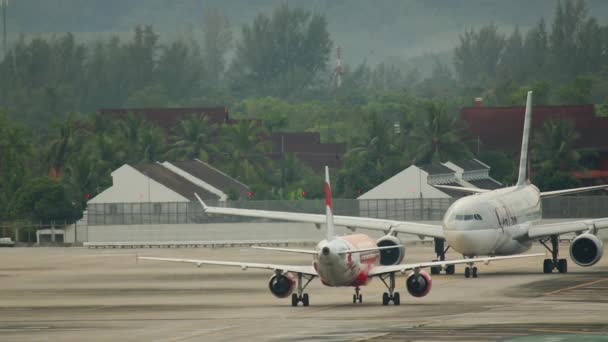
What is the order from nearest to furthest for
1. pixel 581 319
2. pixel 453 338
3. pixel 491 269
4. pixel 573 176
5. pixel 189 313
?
pixel 453 338, pixel 581 319, pixel 189 313, pixel 491 269, pixel 573 176

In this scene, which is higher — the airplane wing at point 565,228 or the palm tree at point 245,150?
the palm tree at point 245,150

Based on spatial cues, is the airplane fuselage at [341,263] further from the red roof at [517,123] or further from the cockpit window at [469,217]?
the red roof at [517,123]

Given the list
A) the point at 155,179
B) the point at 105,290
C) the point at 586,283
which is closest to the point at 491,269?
the point at 586,283

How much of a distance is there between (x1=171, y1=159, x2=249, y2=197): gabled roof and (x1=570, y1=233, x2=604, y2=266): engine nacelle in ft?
216

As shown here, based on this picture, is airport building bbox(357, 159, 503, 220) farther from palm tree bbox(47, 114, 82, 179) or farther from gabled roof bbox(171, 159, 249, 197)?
palm tree bbox(47, 114, 82, 179)

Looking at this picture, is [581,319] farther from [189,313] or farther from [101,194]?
[101,194]

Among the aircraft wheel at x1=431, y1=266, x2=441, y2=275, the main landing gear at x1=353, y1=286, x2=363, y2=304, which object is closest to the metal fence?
the aircraft wheel at x1=431, y1=266, x2=441, y2=275

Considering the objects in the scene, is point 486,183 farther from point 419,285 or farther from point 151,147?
point 419,285

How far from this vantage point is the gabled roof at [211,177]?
134m

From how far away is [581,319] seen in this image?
4888 cm

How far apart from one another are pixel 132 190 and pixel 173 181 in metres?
4.07

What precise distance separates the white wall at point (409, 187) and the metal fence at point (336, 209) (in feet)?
50.8

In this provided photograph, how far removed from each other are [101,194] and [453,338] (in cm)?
8551

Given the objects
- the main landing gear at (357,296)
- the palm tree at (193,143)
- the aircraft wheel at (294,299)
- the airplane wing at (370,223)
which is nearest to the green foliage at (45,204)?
the palm tree at (193,143)
